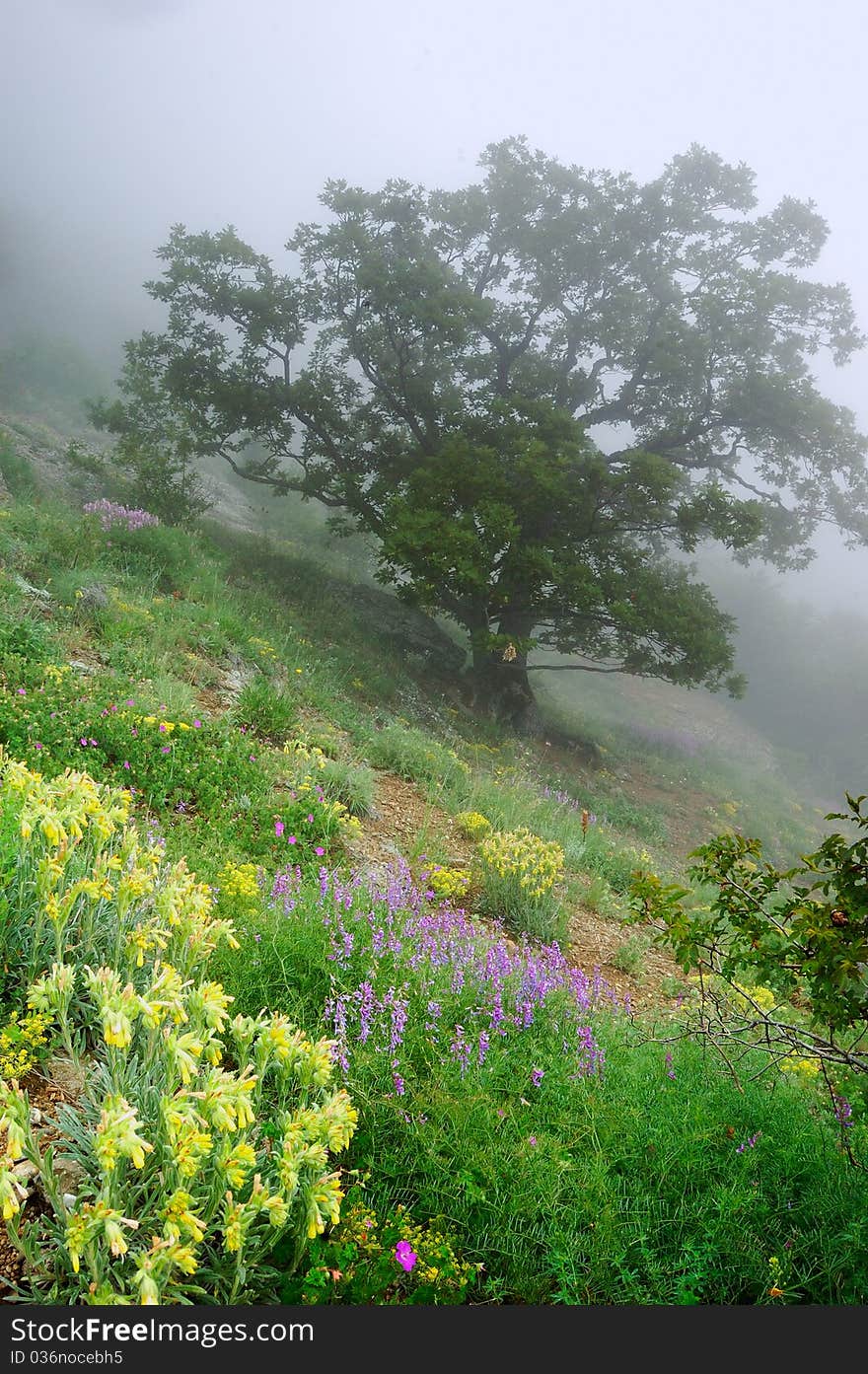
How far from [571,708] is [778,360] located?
993 centimetres

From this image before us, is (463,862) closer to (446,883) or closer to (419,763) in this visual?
(446,883)

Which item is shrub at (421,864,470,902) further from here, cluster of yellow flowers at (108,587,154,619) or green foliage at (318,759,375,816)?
cluster of yellow flowers at (108,587,154,619)

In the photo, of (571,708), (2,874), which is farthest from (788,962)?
(571,708)

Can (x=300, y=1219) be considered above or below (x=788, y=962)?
below

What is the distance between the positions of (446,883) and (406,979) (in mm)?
1648

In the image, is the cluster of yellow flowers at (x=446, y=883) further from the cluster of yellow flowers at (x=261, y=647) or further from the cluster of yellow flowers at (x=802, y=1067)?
the cluster of yellow flowers at (x=261, y=647)

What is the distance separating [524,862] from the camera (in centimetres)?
488

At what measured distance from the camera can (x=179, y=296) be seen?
14.4 m

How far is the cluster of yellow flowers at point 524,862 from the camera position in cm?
486

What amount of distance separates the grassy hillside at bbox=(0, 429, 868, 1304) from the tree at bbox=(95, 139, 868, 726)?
486cm

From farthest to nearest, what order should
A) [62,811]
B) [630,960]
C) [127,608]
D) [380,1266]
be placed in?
[127,608], [630,960], [62,811], [380,1266]

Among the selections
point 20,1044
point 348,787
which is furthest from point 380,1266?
point 348,787

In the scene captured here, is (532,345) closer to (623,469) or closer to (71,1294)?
(623,469)

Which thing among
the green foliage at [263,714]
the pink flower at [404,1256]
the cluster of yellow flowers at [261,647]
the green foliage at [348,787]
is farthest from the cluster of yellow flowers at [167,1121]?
the cluster of yellow flowers at [261,647]
